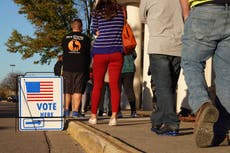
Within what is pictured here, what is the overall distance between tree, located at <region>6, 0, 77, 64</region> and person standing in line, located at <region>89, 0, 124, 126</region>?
19729 mm

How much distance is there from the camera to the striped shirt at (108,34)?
25.7 ft

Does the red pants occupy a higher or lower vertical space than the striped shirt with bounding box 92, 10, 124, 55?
lower

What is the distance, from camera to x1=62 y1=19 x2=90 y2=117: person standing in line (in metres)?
9.82

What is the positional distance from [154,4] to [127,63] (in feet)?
16.4

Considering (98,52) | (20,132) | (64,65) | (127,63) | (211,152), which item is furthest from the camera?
(127,63)

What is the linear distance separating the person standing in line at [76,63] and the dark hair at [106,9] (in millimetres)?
2076

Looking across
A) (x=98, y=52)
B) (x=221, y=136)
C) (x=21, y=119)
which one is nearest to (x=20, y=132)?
(x=21, y=119)

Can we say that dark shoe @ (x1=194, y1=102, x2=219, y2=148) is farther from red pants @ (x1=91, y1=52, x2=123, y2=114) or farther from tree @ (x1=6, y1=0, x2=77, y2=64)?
tree @ (x1=6, y1=0, x2=77, y2=64)

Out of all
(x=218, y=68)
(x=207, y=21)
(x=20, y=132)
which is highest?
(x=207, y=21)

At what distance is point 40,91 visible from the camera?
8484mm

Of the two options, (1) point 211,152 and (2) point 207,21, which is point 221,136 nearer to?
(1) point 211,152

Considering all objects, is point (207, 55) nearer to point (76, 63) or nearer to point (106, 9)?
point (106, 9)

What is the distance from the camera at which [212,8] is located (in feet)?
15.5

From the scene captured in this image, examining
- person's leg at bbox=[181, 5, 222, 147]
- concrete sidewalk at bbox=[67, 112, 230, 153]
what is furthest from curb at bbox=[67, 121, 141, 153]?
person's leg at bbox=[181, 5, 222, 147]
